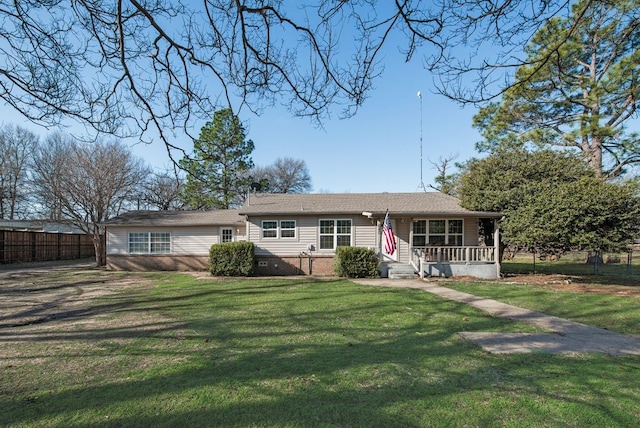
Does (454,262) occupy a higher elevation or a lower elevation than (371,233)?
lower

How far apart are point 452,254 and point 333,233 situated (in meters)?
5.38

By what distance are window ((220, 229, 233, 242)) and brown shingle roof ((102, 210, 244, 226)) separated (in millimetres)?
612

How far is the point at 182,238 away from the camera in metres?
19.0

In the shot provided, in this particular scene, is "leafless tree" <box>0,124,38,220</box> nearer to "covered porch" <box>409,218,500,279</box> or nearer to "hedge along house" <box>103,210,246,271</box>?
"hedge along house" <box>103,210,246,271</box>

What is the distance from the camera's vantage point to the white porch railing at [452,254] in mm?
15180

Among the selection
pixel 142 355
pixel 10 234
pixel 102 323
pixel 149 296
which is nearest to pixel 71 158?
pixel 10 234

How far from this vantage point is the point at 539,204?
13711 millimetres

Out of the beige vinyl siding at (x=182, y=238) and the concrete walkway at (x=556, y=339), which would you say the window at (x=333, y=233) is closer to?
the beige vinyl siding at (x=182, y=238)

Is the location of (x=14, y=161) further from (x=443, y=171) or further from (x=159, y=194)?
(x=443, y=171)

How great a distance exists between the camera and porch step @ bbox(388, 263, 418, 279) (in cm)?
1462

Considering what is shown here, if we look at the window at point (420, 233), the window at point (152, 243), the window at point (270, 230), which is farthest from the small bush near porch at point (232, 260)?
the window at point (420, 233)

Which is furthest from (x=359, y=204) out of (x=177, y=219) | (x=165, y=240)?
(x=165, y=240)

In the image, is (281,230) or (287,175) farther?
(287,175)

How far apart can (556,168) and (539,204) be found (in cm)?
315
